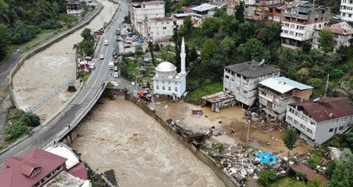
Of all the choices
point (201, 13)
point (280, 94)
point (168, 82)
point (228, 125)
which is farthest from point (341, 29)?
point (201, 13)

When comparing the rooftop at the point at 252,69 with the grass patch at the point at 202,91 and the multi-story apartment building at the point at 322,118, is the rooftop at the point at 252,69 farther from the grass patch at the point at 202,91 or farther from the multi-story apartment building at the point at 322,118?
the multi-story apartment building at the point at 322,118

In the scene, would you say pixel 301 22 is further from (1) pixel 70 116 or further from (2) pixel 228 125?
(1) pixel 70 116

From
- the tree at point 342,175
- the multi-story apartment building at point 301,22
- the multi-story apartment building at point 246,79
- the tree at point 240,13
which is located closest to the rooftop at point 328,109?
the tree at point 342,175

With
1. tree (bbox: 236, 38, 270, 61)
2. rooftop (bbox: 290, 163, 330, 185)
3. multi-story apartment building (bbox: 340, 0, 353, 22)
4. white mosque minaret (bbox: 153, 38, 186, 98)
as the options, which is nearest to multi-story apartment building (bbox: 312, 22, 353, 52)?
tree (bbox: 236, 38, 270, 61)

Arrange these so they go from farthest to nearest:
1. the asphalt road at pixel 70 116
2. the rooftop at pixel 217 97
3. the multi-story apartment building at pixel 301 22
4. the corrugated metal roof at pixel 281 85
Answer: the multi-story apartment building at pixel 301 22, the rooftop at pixel 217 97, the corrugated metal roof at pixel 281 85, the asphalt road at pixel 70 116

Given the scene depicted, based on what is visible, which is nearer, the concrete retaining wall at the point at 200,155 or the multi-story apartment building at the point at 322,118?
the concrete retaining wall at the point at 200,155

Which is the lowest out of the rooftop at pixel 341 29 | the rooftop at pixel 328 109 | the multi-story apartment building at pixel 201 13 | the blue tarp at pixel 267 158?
the blue tarp at pixel 267 158

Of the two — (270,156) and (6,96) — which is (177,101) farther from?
(6,96)
